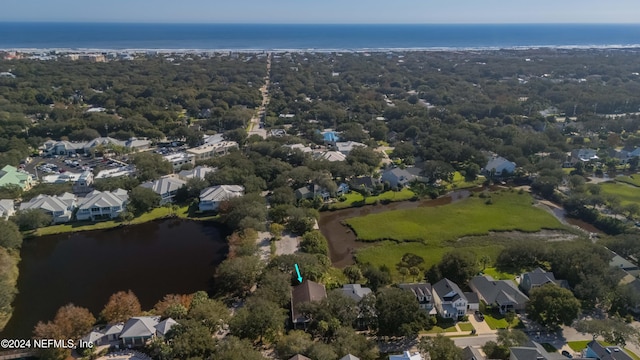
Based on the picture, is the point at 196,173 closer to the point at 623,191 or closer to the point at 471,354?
the point at 471,354

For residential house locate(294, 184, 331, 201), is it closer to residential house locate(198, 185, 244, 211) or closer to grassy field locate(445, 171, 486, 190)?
residential house locate(198, 185, 244, 211)

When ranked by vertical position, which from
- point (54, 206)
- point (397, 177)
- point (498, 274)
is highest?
point (397, 177)

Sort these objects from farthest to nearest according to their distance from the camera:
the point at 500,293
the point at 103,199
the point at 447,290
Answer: the point at 103,199 < the point at 500,293 < the point at 447,290

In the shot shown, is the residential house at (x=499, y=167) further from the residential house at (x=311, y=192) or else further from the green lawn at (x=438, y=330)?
the green lawn at (x=438, y=330)

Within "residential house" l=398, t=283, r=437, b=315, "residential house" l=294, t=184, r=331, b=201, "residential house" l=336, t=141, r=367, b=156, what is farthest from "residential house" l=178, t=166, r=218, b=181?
"residential house" l=398, t=283, r=437, b=315

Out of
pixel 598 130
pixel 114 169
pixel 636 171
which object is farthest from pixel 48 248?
pixel 598 130

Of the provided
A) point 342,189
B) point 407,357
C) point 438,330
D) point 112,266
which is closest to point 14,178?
point 112,266

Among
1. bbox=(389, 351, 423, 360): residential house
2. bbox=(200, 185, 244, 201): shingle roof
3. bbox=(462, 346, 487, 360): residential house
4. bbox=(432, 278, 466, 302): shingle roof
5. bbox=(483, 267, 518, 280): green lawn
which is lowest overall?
bbox=(483, 267, 518, 280): green lawn
